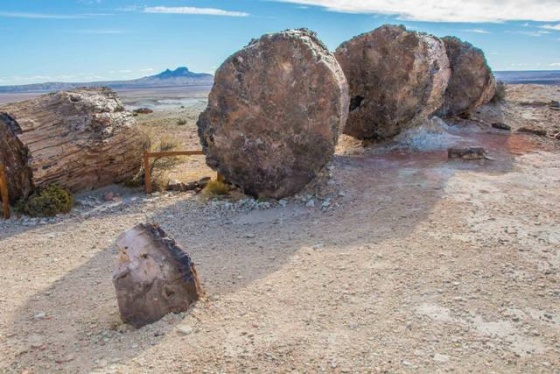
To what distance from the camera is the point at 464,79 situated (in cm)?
1379

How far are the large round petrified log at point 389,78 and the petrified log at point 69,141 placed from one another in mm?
4593

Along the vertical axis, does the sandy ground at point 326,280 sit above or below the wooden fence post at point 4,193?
below

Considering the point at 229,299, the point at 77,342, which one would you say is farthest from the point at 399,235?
the point at 77,342

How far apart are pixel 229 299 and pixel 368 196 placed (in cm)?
357

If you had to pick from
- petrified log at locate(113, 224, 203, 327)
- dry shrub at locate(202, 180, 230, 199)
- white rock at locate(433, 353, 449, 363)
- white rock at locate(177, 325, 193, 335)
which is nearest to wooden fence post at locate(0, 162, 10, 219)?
dry shrub at locate(202, 180, 230, 199)

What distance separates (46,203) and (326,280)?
15.5 feet

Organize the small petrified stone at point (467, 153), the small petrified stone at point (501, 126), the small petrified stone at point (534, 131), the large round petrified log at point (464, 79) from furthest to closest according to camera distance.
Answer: the large round petrified log at point (464, 79) → the small petrified stone at point (501, 126) → the small petrified stone at point (534, 131) → the small petrified stone at point (467, 153)

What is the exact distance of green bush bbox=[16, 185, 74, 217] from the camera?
7.68 m

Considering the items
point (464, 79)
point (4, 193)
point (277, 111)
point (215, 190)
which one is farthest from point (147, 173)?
point (464, 79)

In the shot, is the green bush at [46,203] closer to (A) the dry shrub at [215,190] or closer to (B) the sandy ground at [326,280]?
(B) the sandy ground at [326,280]

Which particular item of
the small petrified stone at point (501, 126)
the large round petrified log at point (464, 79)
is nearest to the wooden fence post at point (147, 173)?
the large round petrified log at point (464, 79)

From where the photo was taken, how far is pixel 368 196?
780 cm

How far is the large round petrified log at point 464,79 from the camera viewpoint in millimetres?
13656

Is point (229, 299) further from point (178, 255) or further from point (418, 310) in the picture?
point (418, 310)
